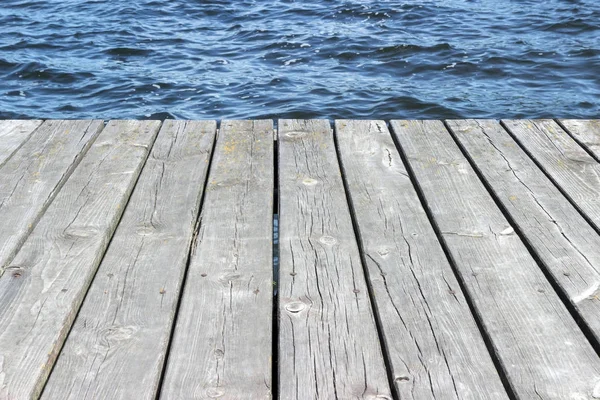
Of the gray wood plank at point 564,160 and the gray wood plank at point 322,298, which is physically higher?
the gray wood plank at point 322,298

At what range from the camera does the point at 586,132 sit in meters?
3.89

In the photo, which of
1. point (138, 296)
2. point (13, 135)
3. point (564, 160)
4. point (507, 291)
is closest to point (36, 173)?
point (13, 135)


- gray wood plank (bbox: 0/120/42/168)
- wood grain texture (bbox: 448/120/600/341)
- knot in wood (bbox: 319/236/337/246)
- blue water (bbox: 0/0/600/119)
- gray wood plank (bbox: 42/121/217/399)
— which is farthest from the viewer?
blue water (bbox: 0/0/600/119)

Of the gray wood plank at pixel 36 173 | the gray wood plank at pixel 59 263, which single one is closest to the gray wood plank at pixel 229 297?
the gray wood plank at pixel 59 263

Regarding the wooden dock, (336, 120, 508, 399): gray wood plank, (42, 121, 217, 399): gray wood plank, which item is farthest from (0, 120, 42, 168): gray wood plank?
(336, 120, 508, 399): gray wood plank

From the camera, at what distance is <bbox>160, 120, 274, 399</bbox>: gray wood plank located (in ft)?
6.91

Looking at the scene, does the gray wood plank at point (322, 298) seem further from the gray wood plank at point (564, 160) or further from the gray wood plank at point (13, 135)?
the gray wood plank at point (13, 135)

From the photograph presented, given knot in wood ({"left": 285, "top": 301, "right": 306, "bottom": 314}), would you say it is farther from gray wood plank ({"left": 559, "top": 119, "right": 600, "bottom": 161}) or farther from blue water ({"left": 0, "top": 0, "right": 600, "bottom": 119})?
blue water ({"left": 0, "top": 0, "right": 600, "bottom": 119})

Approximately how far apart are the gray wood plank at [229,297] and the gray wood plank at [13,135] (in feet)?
3.03

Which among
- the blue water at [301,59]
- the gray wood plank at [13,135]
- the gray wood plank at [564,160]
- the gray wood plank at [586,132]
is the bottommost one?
the blue water at [301,59]

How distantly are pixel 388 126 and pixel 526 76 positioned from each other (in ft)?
14.0

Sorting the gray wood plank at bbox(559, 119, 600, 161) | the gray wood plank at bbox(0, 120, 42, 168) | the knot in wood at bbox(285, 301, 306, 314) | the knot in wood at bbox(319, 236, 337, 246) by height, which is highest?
the knot in wood at bbox(285, 301, 306, 314)

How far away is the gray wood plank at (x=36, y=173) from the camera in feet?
9.52

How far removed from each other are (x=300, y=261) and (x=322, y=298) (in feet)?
0.79
